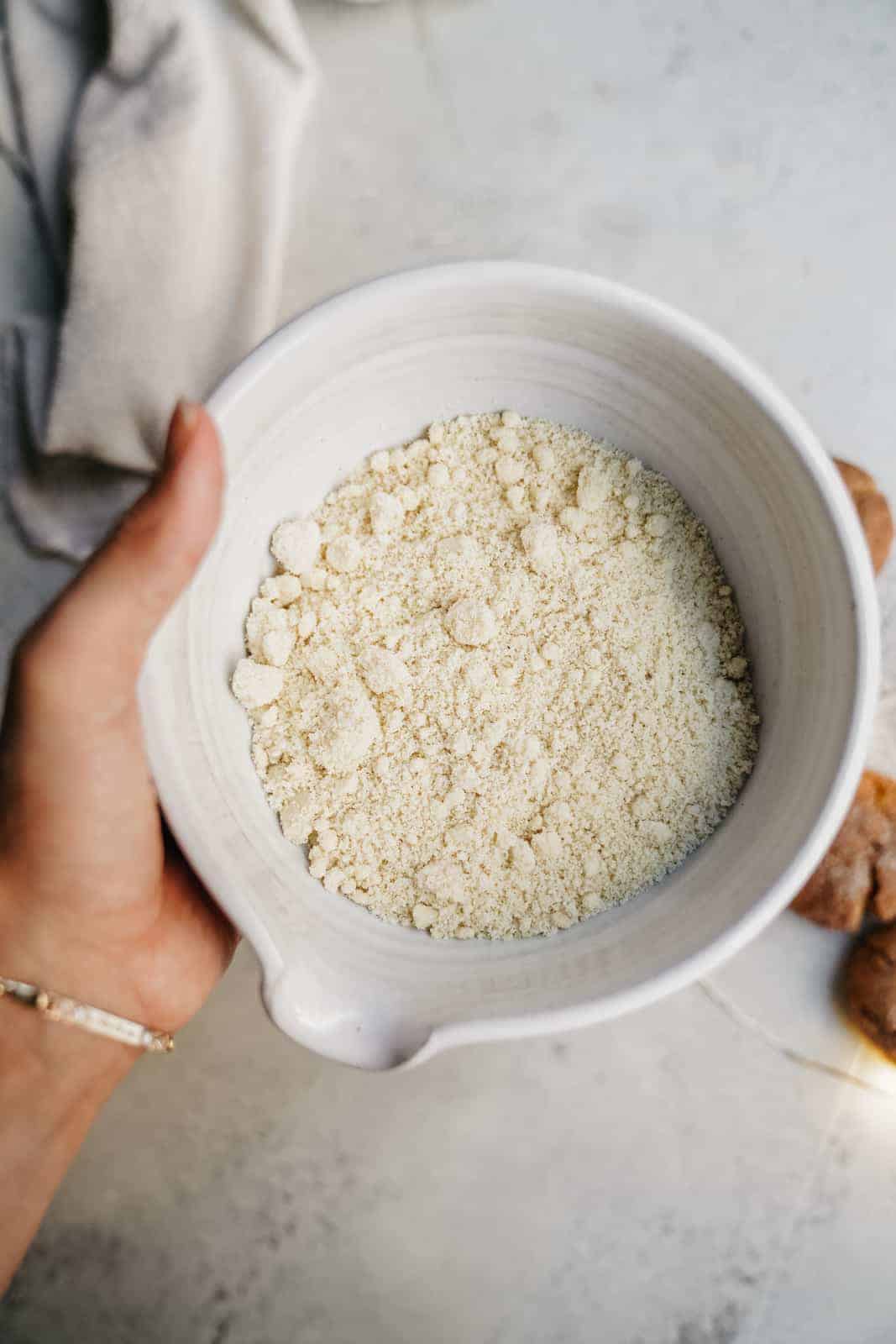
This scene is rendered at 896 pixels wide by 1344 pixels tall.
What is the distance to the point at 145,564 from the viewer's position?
18.1 inches

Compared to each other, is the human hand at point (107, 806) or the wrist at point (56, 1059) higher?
the human hand at point (107, 806)

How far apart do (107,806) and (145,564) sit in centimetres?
13

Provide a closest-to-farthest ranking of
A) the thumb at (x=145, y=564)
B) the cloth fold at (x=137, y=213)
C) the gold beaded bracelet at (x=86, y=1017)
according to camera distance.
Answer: the thumb at (x=145, y=564), the gold beaded bracelet at (x=86, y=1017), the cloth fold at (x=137, y=213)

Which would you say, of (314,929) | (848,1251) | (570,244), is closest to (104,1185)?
(314,929)

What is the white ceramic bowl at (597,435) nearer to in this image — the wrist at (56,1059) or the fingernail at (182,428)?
the fingernail at (182,428)

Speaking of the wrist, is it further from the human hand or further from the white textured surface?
the white textured surface

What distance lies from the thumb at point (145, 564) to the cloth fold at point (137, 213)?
291mm

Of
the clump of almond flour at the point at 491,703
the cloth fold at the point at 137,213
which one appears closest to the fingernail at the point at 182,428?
the clump of almond flour at the point at 491,703

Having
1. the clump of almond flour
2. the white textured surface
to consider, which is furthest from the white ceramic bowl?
the white textured surface

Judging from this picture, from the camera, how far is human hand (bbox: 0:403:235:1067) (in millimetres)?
461

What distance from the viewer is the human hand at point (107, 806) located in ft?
1.51

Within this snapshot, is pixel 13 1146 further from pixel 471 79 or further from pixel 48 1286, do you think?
pixel 471 79

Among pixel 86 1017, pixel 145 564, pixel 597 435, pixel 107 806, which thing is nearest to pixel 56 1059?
pixel 86 1017

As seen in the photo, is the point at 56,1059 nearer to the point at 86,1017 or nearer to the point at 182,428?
the point at 86,1017
